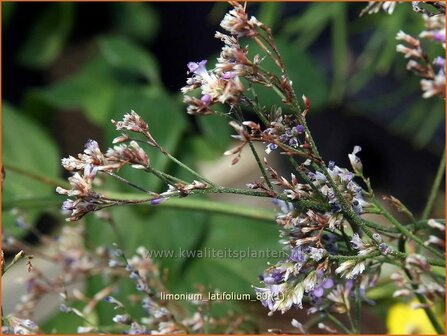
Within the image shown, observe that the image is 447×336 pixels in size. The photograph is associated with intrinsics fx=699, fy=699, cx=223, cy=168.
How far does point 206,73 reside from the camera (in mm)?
259

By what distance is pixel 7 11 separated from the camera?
1031 mm

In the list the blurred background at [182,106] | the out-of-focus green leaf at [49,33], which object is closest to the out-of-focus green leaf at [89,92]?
the blurred background at [182,106]

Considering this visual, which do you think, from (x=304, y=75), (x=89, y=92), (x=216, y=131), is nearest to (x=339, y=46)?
(x=304, y=75)

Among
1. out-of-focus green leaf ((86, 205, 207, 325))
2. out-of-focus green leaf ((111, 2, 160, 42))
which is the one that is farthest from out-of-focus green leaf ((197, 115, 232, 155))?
out-of-focus green leaf ((111, 2, 160, 42))

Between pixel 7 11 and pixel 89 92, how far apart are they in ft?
0.67

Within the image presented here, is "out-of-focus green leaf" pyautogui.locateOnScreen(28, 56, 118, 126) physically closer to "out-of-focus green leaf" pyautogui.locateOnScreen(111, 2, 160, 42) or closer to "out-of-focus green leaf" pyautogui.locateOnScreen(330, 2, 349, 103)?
"out-of-focus green leaf" pyautogui.locateOnScreen(111, 2, 160, 42)

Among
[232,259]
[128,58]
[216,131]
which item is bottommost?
[232,259]

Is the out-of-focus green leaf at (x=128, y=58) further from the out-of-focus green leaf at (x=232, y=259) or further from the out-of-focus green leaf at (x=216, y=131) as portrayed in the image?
the out-of-focus green leaf at (x=232, y=259)

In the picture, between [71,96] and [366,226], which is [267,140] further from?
[71,96]

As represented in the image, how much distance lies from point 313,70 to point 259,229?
26 cm

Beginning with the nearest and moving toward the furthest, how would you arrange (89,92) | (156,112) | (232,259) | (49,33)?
(232,259), (156,112), (89,92), (49,33)

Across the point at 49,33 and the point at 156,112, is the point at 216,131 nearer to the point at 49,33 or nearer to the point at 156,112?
the point at 156,112

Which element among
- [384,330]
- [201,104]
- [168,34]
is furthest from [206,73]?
[168,34]

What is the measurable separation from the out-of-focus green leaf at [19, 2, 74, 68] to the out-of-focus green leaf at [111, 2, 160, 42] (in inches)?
3.1
